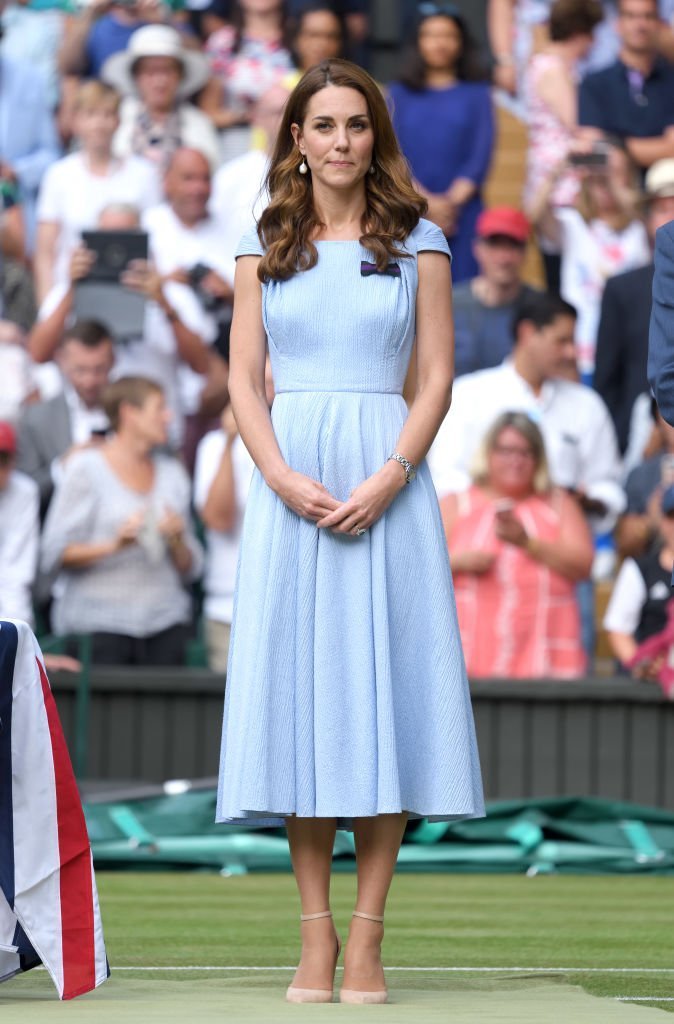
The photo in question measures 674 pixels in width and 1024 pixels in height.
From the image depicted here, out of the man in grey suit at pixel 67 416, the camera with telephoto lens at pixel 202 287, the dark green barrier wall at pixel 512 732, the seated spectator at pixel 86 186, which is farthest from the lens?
the seated spectator at pixel 86 186

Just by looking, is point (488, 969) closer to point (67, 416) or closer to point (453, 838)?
point (453, 838)

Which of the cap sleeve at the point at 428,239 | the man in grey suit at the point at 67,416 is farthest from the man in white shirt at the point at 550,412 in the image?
the cap sleeve at the point at 428,239

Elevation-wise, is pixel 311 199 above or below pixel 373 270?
above

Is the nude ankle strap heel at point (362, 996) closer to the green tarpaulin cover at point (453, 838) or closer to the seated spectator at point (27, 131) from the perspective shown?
the green tarpaulin cover at point (453, 838)

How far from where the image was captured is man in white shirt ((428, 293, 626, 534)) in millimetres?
10586

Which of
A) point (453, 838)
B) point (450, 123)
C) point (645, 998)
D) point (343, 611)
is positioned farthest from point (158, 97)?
point (645, 998)

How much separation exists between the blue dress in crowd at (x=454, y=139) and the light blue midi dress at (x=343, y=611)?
7200 mm

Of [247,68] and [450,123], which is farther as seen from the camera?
[247,68]

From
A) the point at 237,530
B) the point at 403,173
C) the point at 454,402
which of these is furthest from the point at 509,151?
the point at 403,173

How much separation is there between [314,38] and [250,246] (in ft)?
25.1

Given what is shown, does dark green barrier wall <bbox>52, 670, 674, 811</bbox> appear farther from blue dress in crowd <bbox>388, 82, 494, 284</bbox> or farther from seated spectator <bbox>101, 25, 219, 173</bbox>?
seated spectator <bbox>101, 25, 219, 173</bbox>

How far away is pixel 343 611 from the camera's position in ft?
15.3

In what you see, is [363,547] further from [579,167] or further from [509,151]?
[509,151]

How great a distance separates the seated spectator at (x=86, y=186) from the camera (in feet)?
38.5
